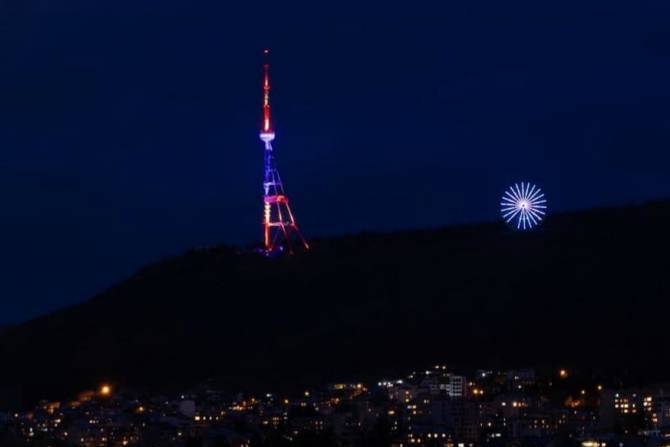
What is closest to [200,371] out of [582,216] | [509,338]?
[509,338]

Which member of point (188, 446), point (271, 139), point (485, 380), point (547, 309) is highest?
point (271, 139)

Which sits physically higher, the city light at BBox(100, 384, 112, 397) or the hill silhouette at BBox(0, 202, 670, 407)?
the hill silhouette at BBox(0, 202, 670, 407)

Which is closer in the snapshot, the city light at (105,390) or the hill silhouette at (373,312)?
the hill silhouette at (373,312)

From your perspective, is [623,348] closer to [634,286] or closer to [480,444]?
[634,286]

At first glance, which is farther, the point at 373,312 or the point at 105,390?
the point at 373,312

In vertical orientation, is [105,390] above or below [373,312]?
below

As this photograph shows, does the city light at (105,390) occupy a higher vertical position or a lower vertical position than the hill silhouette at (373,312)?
lower

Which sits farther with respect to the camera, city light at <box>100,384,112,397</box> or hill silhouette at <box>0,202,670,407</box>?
city light at <box>100,384,112,397</box>

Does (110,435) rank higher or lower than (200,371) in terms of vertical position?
lower
